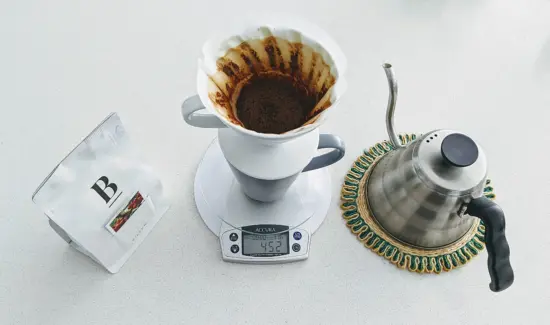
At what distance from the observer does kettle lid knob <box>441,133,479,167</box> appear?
68 cm

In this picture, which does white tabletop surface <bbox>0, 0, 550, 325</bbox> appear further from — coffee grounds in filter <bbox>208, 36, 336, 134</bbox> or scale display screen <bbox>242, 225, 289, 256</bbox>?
coffee grounds in filter <bbox>208, 36, 336, 134</bbox>

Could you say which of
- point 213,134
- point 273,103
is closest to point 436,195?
point 273,103

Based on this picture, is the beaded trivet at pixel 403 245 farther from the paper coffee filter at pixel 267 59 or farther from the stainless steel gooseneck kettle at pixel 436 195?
the paper coffee filter at pixel 267 59

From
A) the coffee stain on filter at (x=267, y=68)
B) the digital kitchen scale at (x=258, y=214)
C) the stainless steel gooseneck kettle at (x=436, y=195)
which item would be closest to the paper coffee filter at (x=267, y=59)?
the coffee stain on filter at (x=267, y=68)

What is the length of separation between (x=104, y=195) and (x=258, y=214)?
24cm

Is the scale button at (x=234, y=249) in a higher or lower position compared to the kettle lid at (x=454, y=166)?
lower

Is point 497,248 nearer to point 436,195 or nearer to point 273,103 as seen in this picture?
point 436,195

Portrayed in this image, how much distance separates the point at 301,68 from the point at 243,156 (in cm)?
13

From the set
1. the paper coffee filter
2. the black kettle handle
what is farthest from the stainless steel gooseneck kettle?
the paper coffee filter

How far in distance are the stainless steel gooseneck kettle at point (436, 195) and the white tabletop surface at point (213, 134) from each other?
0.22ft

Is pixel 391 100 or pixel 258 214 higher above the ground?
pixel 391 100

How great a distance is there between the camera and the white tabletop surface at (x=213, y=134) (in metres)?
0.79

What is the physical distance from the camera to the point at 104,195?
2.30 feet

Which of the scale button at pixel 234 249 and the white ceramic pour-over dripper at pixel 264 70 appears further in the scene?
the scale button at pixel 234 249
